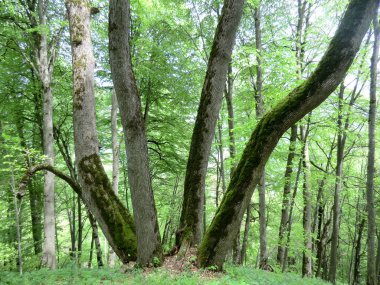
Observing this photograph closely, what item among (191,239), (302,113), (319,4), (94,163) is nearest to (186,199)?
(191,239)

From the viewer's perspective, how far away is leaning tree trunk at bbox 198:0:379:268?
3.62 metres

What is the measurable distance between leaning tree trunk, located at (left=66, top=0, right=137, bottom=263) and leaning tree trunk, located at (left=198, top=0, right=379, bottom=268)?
1.45m

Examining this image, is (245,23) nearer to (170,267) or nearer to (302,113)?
(302,113)

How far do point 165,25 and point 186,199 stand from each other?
782cm

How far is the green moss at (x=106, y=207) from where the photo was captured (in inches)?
189

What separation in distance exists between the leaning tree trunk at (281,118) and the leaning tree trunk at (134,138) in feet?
3.07

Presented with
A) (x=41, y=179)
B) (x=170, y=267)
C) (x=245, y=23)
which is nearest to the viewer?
(x=170, y=267)

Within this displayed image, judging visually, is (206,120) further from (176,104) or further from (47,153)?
(176,104)

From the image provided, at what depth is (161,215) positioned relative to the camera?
784 inches

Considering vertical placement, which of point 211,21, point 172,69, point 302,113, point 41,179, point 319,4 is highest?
point 319,4

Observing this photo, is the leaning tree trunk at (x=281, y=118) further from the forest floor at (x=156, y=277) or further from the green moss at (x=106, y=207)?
the green moss at (x=106, y=207)

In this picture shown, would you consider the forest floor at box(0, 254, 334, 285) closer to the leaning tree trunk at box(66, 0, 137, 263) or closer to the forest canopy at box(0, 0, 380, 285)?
the forest canopy at box(0, 0, 380, 285)

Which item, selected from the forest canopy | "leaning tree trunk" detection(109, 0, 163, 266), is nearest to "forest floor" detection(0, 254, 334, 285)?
the forest canopy

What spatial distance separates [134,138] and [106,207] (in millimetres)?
1460
